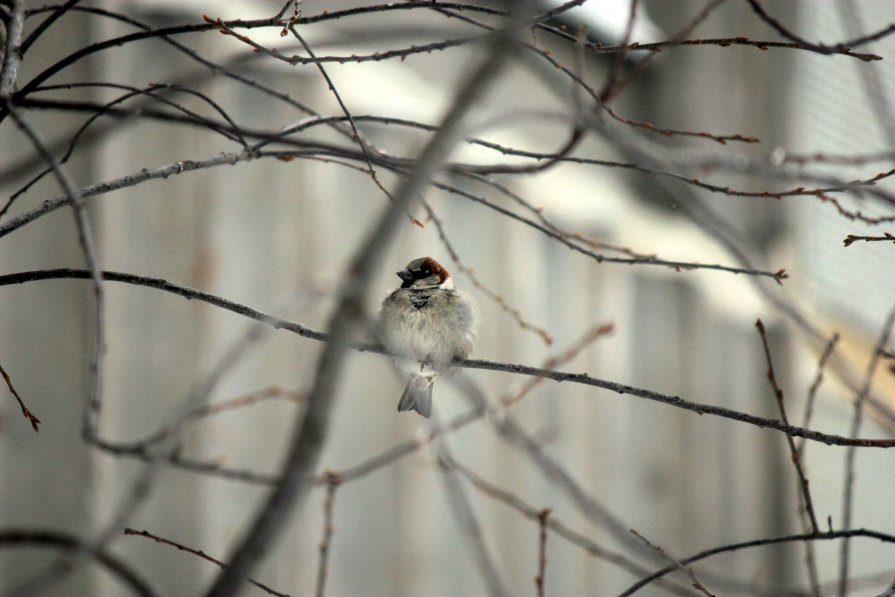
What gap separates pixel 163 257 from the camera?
2.08 metres

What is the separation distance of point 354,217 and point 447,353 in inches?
36.6

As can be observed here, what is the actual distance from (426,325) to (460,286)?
73 centimetres

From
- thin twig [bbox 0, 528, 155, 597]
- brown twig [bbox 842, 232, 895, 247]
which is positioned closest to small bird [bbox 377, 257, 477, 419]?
brown twig [bbox 842, 232, 895, 247]

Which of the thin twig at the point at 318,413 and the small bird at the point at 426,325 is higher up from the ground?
the small bird at the point at 426,325

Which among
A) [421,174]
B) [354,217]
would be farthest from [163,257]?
[421,174]

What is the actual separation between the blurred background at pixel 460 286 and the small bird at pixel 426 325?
0.25 feet

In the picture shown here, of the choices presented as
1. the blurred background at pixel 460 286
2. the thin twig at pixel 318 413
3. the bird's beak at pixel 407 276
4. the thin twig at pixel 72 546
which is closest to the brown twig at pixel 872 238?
the blurred background at pixel 460 286

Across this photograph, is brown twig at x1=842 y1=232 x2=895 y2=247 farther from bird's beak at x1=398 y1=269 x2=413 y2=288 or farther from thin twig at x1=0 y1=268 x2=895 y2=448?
bird's beak at x1=398 y1=269 x2=413 y2=288

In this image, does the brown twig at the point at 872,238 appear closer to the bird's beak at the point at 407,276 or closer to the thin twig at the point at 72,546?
the thin twig at the point at 72,546

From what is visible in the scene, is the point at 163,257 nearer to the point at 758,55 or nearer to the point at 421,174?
the point at 421,174

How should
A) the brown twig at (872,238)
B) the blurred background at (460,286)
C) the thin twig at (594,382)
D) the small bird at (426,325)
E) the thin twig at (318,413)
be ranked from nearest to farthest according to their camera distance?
the thin twig at (318,413) → the thin twig at (594,382) → the brown twig at (872,238) → the small bird at (426,325) → the blurred background at (460,286)

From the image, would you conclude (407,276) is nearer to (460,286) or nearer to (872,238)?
(460,286)

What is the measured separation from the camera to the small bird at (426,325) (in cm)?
167

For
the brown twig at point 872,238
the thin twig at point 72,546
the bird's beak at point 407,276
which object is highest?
the bird's beak at point 407,276
